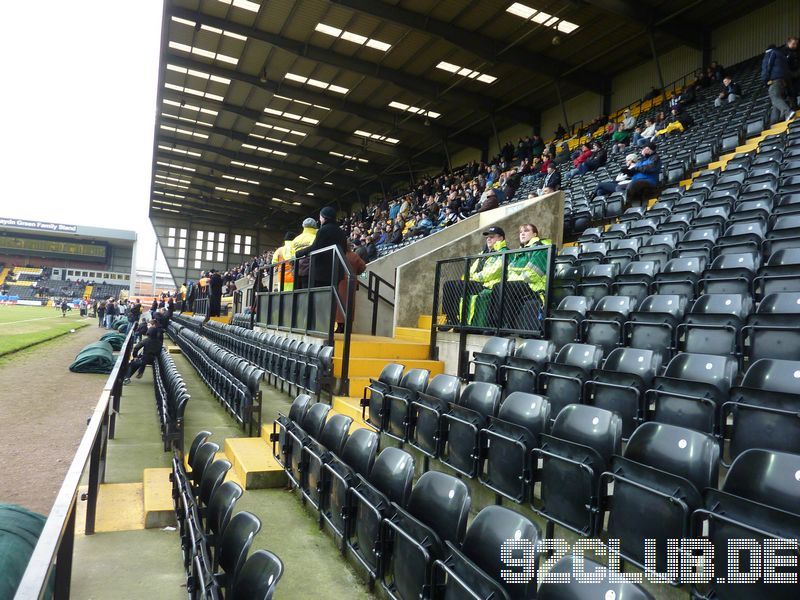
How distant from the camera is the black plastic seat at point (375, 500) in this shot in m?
A: 2.38

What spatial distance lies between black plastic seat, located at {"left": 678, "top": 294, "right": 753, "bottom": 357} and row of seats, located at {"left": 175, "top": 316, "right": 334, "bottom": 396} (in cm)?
320

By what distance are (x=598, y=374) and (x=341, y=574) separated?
195cm

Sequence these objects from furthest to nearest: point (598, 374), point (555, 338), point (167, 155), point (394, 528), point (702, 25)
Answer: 1. point (167, 155)
2. point (702, 25)
3. point (555, 338)
4. point (598, 374)
5. point (394, 528)

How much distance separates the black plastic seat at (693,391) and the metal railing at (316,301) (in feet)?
10.3

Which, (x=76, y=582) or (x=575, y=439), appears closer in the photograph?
(x=575, y=439)

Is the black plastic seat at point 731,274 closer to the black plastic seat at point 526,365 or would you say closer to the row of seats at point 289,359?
the black plastic seat at point 526,365

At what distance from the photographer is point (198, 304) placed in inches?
834

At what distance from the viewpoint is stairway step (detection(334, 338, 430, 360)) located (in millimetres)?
6113

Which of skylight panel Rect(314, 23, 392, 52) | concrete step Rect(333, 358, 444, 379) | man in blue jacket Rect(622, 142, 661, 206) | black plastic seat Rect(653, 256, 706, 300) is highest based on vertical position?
skylight panel Rect(314, 23, 392, 52)

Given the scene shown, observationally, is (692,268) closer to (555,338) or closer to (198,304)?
(555,338)

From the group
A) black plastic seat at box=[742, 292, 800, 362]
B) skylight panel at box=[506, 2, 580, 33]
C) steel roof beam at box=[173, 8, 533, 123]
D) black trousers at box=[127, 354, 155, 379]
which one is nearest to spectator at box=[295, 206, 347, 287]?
black plastic seat at box=[742, 292, 800, 362]

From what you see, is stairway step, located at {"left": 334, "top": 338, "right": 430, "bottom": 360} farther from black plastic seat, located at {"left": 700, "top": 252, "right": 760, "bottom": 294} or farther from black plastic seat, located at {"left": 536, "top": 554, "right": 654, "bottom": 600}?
black plastic seat, located at {"left": 536, "top": 554, "right": 654, "bottom": 600}

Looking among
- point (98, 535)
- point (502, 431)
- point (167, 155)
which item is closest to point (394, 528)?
point (502, 431)

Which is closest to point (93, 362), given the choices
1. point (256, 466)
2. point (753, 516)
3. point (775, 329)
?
point (256, 466)
